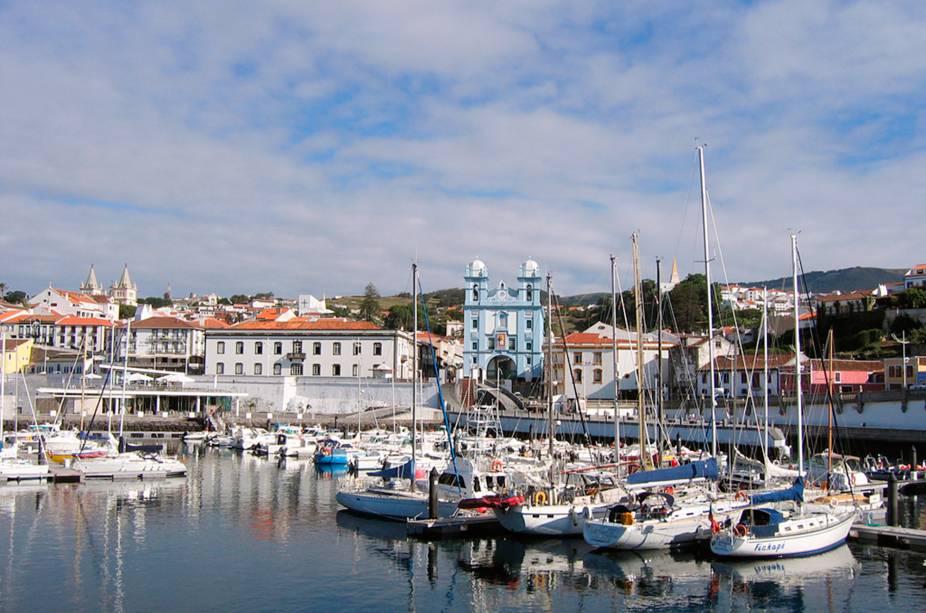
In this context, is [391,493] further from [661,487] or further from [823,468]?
[823,468]

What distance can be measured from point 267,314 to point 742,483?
314 ft

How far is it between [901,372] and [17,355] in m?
85.3

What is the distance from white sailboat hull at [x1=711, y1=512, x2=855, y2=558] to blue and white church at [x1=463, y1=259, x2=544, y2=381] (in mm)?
65415

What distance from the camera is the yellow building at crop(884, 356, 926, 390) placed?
66688 mm

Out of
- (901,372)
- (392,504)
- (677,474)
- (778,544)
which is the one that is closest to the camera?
(778,544)

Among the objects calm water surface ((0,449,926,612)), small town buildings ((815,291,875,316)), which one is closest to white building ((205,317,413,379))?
calm water surface ((0,449,926,612))

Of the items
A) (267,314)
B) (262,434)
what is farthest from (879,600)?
(267,314)

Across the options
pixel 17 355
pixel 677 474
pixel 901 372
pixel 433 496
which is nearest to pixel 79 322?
pixel 17 355

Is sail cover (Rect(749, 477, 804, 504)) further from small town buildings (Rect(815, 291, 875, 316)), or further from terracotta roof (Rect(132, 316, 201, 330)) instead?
terracotta roof (Rect(132, 316, 201, 330))

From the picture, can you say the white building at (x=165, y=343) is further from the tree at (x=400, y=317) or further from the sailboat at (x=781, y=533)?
the sailboat at (x=781, y=533)

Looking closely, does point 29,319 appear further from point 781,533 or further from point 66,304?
point 781,533

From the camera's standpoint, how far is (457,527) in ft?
98.7

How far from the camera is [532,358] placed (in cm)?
9225

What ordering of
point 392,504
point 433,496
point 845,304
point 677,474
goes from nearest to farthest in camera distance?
1. point 433,496
2. point 677,474
3. point 392,504
4. point 845,304
